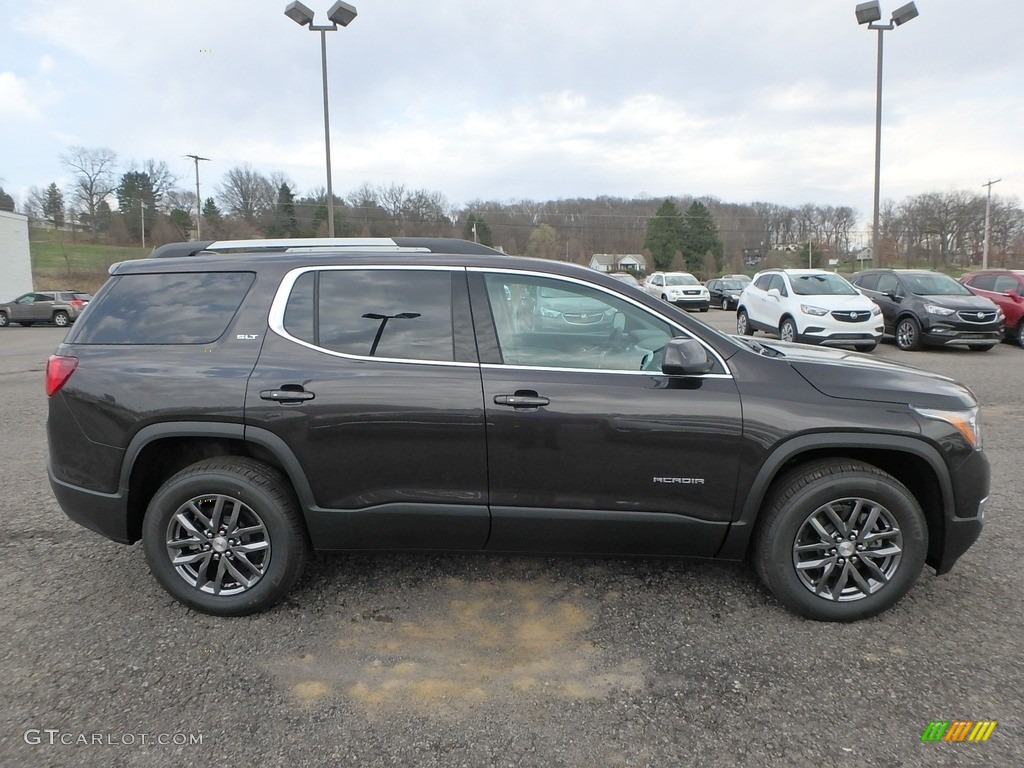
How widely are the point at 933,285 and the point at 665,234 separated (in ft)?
215

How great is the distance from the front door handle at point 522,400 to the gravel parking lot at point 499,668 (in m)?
1.07

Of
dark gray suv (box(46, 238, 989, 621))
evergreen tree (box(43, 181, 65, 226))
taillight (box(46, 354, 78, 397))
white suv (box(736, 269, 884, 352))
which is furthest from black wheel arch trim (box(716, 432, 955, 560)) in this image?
evergreen tree (box(43, 181, 65, 226))

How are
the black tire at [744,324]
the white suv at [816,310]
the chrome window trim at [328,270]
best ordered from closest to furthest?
the chrome window trim at [328,270]
the white suv at [816,310]
the black tire at [744,324]

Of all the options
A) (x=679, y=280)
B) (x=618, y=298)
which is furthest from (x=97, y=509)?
(x=679, y=280)

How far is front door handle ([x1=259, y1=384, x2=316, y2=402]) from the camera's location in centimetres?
312

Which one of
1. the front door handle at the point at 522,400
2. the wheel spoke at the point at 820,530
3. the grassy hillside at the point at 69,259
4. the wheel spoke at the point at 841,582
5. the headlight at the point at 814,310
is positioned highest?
the grassy hillside at the point at 69,259

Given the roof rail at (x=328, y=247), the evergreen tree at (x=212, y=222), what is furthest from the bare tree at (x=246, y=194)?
the roof rail at (x=328, y=247)

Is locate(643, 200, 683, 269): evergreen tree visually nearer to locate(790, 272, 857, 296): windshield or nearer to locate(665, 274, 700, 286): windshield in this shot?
locate(665, 274, 700, 286): windshield

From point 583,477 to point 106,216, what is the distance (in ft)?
284

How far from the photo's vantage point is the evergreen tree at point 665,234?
75.9 metres

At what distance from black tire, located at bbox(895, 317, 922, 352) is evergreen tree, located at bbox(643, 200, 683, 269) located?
212 ft

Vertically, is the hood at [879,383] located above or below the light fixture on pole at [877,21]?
below

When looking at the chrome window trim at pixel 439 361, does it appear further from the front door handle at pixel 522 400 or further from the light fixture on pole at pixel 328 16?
the light fixture on pole at pixel 328 16

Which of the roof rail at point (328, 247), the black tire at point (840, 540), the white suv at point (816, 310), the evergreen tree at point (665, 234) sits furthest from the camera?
the evergreen tree at point (665, 234)
